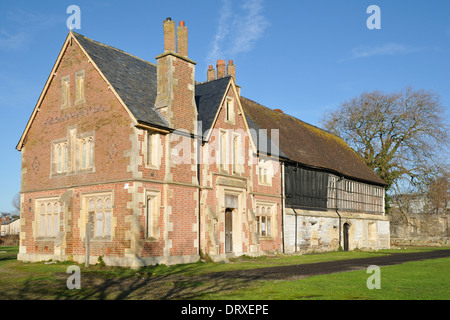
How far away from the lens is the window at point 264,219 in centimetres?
2800

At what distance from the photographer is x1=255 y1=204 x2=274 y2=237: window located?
28.0 m

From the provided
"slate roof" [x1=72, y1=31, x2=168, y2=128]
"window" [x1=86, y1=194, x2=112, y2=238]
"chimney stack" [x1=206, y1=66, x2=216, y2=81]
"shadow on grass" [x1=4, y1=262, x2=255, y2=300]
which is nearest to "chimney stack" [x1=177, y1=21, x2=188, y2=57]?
"slate roof" [x1=72, y1=31, x2=168, y2=128]

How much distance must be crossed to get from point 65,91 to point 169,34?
5922mm

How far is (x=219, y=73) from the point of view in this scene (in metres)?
31.9

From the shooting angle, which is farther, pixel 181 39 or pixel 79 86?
pixel 181 39

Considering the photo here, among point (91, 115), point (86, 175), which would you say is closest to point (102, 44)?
point (91, 115)

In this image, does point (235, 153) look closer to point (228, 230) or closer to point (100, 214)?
point (228, 230)

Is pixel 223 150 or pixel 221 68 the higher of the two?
pixel 221 68

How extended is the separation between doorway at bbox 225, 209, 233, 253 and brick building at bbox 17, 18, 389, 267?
0.19ft

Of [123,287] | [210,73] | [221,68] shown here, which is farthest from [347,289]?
[210,73]

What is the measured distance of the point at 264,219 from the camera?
2861 centimetres

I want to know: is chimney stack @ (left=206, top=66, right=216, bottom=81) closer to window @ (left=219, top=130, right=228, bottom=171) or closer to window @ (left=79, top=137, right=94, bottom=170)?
window @ (left=219, top=130, right=228, bottom=171)
